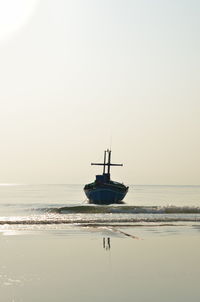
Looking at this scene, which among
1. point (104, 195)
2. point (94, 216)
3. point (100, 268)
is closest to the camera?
point (100, 268)

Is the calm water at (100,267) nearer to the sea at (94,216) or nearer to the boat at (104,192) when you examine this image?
the sea at (94,216)

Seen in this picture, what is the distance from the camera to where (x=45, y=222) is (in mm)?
44469

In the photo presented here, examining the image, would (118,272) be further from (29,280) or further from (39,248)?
(39,248)

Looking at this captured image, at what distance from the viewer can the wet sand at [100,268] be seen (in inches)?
581

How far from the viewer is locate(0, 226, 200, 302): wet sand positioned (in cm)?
1476

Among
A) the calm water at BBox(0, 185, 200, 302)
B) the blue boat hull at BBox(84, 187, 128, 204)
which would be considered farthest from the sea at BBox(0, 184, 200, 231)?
the calm water at BBox(0, 185, 200, 302)

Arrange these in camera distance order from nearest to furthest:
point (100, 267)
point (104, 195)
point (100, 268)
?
point (100, 268) < point (100, 267) < point (104, 195)

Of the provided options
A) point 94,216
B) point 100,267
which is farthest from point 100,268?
point 94,216

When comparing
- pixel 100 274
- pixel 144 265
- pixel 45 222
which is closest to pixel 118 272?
pixel 100 274

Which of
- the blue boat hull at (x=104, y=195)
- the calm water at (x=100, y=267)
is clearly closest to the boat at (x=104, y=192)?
the blue boat hull at (x=104, y=195)

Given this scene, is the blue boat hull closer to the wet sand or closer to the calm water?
the calm water

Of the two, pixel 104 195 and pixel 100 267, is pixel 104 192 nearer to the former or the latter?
pixel 104 195

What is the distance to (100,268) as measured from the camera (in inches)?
757

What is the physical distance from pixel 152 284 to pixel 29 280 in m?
4.32
